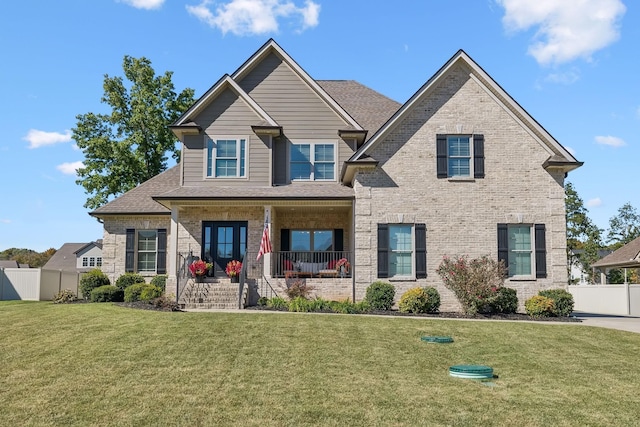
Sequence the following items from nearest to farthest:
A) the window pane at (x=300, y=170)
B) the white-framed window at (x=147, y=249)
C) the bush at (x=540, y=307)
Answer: the bush at (x=540, y=307) < the window pane at (x=300, y=170) < the white-framed window at (x=147, y=249)

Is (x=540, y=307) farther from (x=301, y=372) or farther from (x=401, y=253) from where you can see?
(x=301, y=372)

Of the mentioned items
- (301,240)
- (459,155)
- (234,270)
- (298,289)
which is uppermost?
(459,155)

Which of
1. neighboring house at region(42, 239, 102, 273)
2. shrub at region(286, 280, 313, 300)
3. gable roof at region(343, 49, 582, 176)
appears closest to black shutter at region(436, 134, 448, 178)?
gable roof at region(343, 49, 582, 176)

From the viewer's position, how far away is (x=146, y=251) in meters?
24.1

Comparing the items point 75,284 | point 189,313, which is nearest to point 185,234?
point 189,313

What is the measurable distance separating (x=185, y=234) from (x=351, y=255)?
6.25 meters

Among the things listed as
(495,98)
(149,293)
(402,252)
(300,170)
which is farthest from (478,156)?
(149,293)

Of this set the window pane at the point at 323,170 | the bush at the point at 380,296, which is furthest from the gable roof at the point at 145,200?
the bush at the point at 380,296

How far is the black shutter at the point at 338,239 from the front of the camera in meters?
22.2

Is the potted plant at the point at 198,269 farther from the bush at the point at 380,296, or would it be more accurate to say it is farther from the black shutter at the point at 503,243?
the black shutter at the point at 503,243

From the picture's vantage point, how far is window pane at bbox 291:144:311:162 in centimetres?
2252

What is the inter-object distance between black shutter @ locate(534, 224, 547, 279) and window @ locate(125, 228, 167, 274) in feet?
46.5

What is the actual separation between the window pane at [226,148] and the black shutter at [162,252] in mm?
4416

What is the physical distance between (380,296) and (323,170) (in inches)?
243
